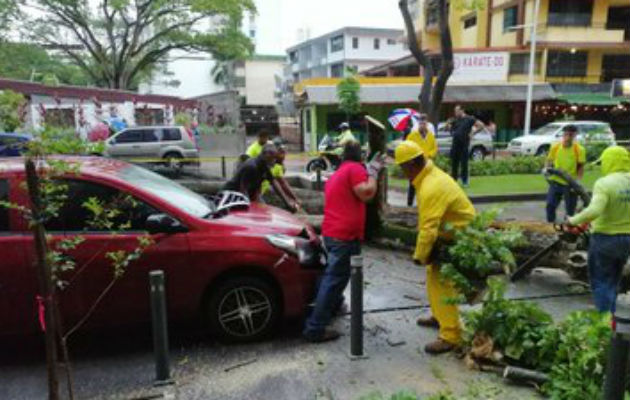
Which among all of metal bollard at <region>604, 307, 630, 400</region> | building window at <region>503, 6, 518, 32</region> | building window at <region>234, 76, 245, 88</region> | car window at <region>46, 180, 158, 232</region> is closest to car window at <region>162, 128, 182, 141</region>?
car window at <region>46, 180, 158, 232</region>

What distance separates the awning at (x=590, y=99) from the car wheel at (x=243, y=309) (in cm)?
2961

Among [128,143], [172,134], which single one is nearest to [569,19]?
[172,134]

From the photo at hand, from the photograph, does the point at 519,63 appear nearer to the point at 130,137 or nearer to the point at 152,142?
the point at 152,142

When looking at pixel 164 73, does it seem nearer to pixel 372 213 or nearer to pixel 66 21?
pixel 66 21

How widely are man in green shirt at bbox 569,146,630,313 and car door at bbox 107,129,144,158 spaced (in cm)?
1627

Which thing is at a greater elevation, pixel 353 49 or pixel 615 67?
pixel 353 49

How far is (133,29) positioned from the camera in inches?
1240

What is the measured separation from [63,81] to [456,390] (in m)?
61.2

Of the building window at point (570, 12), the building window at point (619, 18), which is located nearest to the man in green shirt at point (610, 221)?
the building window at point (570, 12)

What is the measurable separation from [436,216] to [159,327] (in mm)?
2339

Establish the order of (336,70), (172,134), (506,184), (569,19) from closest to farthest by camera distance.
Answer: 1. (506,184)
2. (172,134)
3. (569,19)
4. (336,70)

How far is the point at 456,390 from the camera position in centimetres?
363

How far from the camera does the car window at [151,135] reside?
17938mm

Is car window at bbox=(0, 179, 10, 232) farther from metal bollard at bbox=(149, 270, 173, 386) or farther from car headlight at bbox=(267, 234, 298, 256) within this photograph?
car headlight at bbox=(267, 234, 298, 256)
